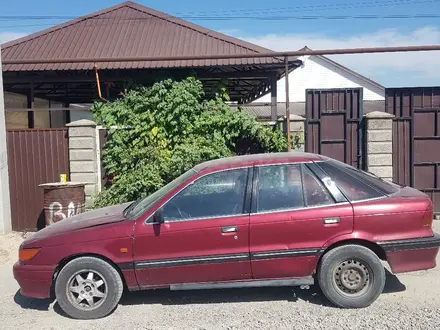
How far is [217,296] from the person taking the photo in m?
4.83

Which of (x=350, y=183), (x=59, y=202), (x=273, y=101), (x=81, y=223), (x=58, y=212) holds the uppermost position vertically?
(x=273, y=101)

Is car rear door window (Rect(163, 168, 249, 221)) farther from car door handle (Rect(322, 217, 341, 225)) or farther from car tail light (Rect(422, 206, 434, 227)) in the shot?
car tail light (Rect(422, 206, 434, 227))

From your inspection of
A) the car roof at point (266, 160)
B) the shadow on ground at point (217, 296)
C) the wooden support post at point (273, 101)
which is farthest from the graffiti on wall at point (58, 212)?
the wooden support post at point (273, 101)

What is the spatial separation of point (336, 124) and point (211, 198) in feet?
15.2

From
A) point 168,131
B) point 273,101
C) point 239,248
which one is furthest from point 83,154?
point 239,248

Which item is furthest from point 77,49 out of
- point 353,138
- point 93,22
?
point 353,138

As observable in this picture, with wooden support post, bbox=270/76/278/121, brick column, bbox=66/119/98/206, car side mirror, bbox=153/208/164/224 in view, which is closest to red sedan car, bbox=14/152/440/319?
car side mirror, bbox=153/208/164/224

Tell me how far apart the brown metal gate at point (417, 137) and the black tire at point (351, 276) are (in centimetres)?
448

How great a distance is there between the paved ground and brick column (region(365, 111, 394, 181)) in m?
3.28

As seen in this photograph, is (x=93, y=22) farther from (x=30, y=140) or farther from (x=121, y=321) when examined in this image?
(x=121, y=321)

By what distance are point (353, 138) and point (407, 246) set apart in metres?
4.24

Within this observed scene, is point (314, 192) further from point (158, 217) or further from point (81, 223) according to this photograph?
point (81, 223)

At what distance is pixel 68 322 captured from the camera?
4273 mm

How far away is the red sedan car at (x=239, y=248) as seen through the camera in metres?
4.31
